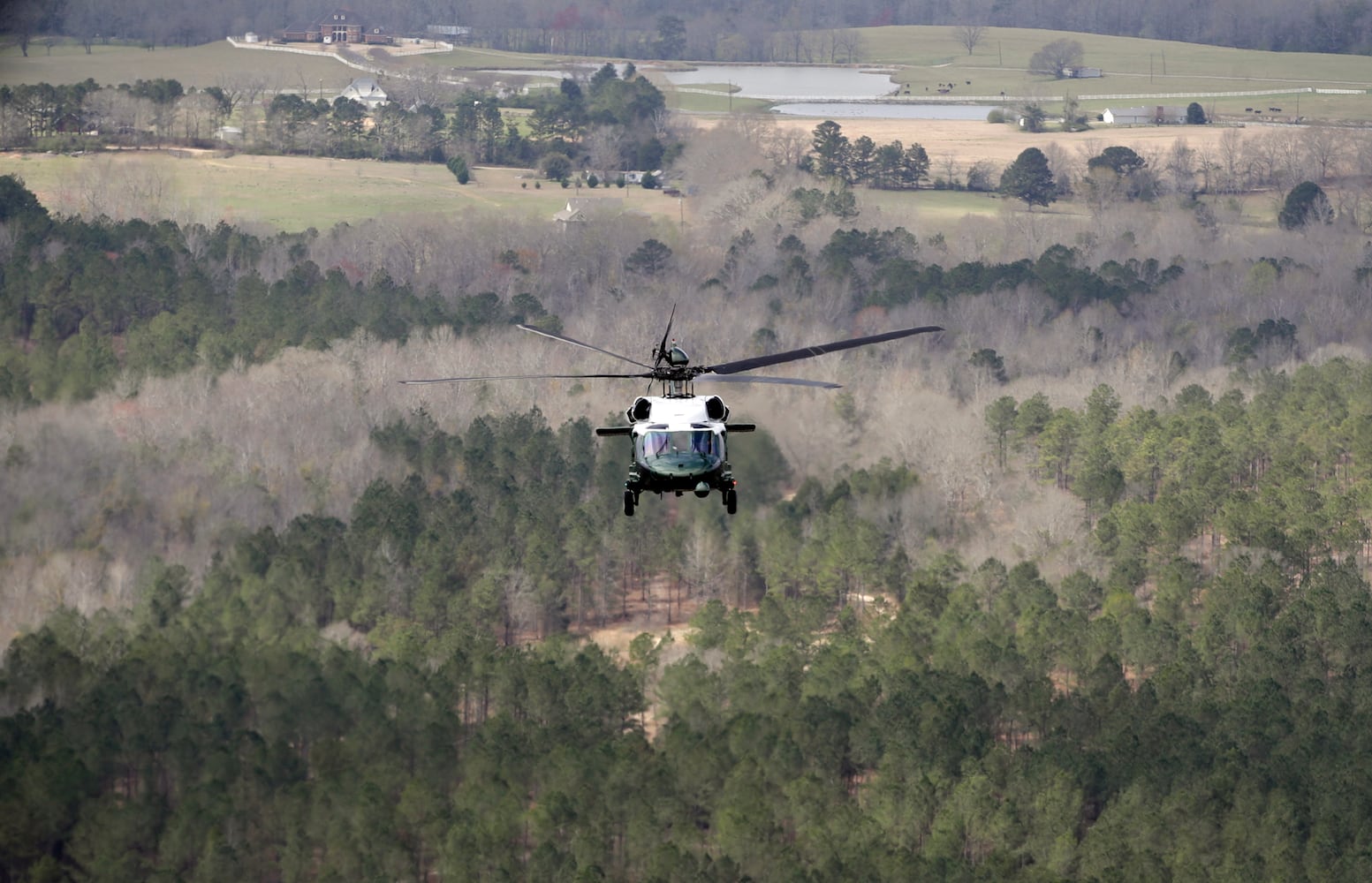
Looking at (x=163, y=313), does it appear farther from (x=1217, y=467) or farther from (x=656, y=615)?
(x=1217, y=467)

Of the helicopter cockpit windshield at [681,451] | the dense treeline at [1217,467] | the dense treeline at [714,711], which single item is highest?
the helicopter cockpit windshield at [681,451]

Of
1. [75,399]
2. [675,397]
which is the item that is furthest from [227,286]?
[675,397]

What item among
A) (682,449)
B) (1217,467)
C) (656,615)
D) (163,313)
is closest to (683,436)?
(682,449)

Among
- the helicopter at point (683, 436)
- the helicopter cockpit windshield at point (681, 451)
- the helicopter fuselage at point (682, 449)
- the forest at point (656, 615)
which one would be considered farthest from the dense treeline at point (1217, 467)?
the helicopter cockpit windshield at point (681, 451)

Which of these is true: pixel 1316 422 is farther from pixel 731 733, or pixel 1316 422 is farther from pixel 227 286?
pixel 227 286

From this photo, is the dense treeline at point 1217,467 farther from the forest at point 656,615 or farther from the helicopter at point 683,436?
the helicopter at point 683,436

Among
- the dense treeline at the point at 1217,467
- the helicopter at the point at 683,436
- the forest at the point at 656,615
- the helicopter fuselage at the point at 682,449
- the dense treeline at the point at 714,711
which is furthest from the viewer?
the dense treeline at the point at 1217,467
